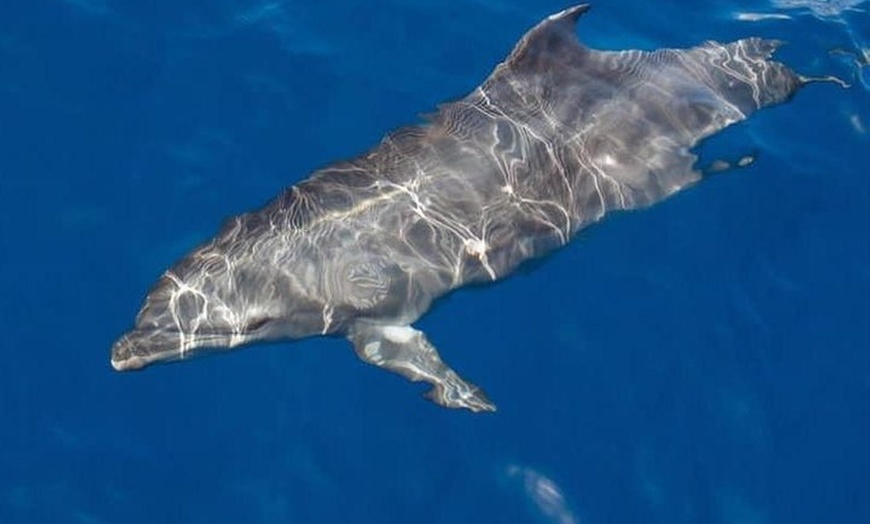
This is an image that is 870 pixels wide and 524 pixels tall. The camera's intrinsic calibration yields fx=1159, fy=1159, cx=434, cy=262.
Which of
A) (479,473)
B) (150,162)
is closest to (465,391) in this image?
(479,473)

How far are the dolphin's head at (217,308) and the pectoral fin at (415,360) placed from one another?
469mm

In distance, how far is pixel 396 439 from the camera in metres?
10.9

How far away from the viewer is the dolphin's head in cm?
1020

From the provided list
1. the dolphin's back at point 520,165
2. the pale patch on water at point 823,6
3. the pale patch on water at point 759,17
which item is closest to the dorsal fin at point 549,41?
the dolphin's back at point 520,165

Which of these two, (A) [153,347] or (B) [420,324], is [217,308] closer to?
(A) [153,347]

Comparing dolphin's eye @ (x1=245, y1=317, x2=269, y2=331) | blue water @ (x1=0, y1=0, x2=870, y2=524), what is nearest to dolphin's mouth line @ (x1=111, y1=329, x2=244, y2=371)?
dolphin's eye @ (x1=245, y1=317, x2=269, y2=331)

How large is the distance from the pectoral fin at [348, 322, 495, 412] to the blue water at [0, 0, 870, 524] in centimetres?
45

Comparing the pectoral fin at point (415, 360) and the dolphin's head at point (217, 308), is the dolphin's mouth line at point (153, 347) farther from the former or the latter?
the pectoral fin at point (415, 360)

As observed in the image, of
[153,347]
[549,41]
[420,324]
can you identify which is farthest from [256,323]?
[549,41]

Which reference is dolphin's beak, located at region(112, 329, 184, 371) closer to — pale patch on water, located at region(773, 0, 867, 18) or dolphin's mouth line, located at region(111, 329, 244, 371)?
dolphin's mouth line, located at region(111, 329, 244, 371)

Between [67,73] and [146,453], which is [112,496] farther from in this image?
[67,73]

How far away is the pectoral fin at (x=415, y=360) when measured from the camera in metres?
10.6

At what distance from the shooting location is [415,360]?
35.7ft

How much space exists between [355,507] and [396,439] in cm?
76
